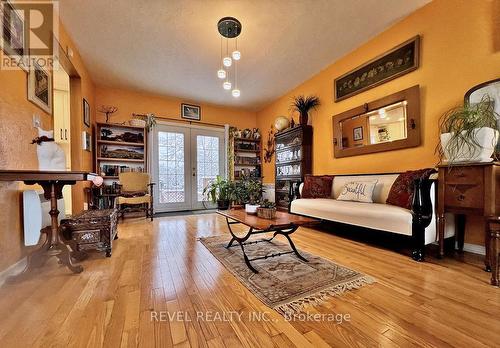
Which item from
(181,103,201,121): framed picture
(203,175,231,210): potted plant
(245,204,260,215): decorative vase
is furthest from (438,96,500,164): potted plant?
(181,103,201,121): framed picture

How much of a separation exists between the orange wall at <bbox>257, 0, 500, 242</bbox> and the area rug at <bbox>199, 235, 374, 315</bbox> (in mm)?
1578

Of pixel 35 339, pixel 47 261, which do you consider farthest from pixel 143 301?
pixel 47 261

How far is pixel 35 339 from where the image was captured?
1.01 metres

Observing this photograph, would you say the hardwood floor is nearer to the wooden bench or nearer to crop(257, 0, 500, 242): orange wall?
the wooden bench

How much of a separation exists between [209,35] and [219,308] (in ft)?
10.1

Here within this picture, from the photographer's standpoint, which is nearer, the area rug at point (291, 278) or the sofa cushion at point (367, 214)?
the area rug at point (291, 278)

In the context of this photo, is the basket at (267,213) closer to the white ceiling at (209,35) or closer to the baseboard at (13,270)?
the baseboard at (13,270)

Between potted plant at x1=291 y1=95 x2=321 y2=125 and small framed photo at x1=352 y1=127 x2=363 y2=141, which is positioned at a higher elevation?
potted plant at x1=291 y1=95 x2=321 y2=125

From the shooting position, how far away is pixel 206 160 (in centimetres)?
555

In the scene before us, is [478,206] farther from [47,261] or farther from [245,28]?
[47,261]

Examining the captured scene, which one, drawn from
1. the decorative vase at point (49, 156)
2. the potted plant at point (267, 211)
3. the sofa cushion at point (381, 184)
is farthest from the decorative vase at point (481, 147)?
the decorative vase at point (49, 156)

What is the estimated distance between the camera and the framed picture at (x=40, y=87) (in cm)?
198

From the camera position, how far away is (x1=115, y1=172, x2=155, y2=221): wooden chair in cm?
380

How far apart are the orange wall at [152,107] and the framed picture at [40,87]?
2.25m
